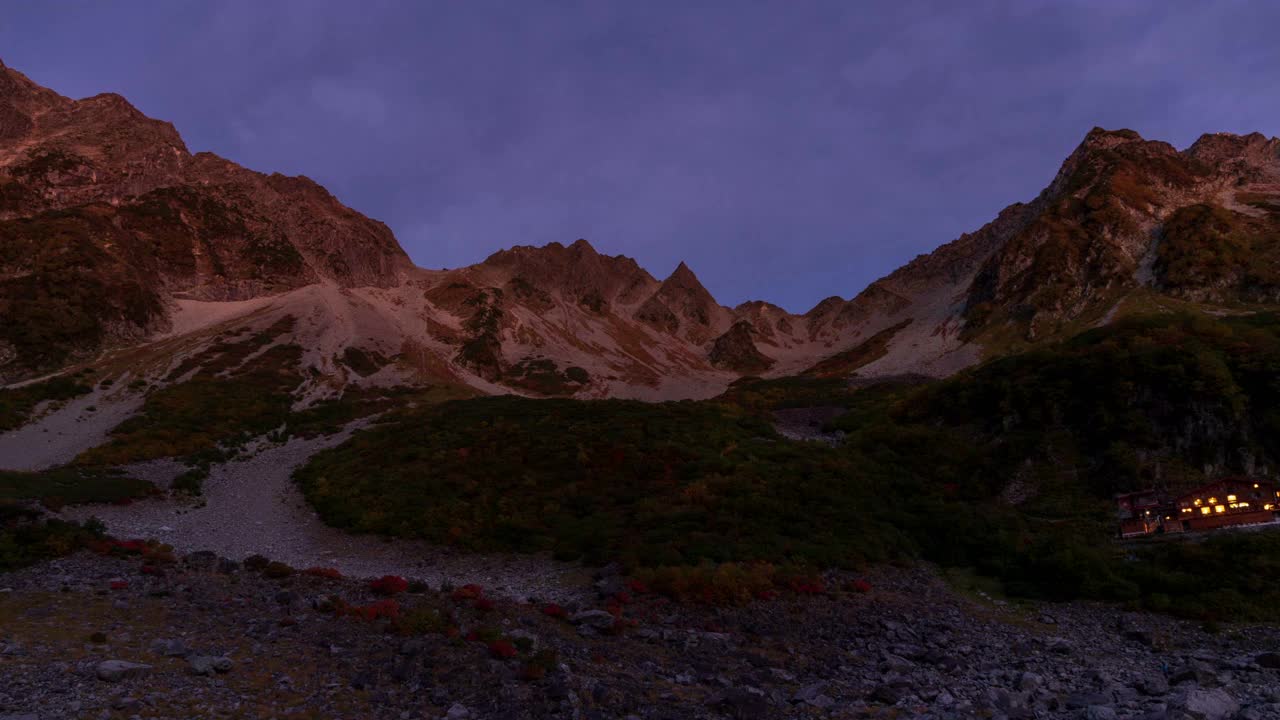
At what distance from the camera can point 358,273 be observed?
171 metres

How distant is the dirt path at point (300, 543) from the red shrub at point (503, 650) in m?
7.11

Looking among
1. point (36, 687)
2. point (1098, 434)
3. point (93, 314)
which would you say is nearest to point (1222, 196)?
point (1098, 434)

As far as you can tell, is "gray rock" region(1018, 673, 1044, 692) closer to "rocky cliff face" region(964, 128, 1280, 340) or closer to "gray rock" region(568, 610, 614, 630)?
"gray rock" region(568, 610, 614, 630)

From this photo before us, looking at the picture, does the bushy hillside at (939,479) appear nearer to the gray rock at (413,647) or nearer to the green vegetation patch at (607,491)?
the green vegetation patch at (607,491)

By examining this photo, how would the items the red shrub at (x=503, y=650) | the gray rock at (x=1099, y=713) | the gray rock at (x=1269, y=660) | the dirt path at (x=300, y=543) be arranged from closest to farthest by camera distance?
the gray rock at (x=1099, y=713) → the gray rock at (x=1269, y=660) → the red shrub at (x=503, y=650) → the dirt path at (x=300, y=543)

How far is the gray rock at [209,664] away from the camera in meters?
12.3

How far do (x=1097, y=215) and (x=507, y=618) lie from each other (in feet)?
510

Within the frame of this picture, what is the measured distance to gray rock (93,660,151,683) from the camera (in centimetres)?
1134

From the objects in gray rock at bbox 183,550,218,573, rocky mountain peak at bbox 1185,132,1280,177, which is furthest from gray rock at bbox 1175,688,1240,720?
rocky mountain peak at bbox 1185,132,1280,177

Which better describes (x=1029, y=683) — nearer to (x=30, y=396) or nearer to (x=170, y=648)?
(x=170, y=648)

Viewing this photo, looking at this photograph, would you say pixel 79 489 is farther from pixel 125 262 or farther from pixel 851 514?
pixel 125 262

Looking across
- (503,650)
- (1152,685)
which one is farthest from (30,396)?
(1152,685)

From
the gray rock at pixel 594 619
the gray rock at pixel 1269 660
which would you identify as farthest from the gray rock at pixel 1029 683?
the gray rock at pixel 594 619

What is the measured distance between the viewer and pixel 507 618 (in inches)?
719
